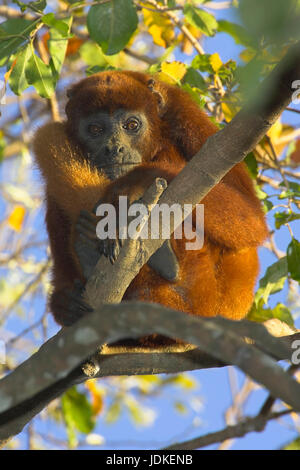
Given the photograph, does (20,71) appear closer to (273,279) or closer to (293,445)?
(273,279)

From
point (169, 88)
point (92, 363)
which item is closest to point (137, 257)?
point (92, 363)

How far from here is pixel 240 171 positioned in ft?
14.6

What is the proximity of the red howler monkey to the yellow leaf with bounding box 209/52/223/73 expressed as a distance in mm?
316

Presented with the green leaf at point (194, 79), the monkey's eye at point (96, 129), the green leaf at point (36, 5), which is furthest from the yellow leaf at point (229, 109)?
the green leaf at point (36, 5)

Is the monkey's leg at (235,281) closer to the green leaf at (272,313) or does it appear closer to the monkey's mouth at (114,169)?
the green leaf at (272,313)

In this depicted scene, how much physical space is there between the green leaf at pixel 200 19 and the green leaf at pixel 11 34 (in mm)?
1373

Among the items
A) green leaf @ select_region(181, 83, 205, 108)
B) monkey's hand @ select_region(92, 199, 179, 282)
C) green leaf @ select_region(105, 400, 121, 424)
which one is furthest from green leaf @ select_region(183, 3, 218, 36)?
green leaf @ select_region(105, 400, 121, 424)

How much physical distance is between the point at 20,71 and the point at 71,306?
1727 mm

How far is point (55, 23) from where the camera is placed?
3934 mm

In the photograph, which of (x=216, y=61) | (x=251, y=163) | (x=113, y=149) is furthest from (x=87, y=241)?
(x=251, y=163)

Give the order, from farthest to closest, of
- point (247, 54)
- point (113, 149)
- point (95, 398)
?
1. point (95, 398)
2. point (247, 54)
3. point (113, 149)

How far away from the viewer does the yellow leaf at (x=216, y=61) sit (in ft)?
16.0

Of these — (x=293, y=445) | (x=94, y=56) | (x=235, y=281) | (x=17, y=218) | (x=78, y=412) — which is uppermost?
(x=17, y=218)
